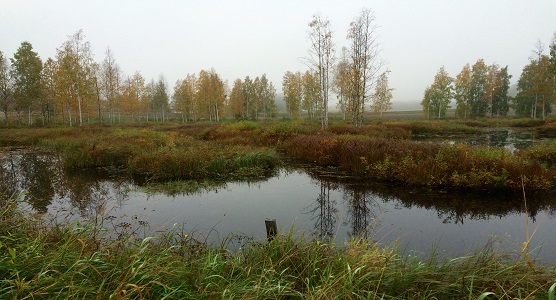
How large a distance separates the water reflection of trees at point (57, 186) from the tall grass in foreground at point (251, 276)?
3.12 meters

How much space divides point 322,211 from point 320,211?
0.16 feet

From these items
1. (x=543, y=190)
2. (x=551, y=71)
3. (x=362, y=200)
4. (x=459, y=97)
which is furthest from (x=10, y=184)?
(x=459, y=97)

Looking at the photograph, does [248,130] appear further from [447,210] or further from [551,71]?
[551,71]

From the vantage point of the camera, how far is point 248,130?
21297 mm

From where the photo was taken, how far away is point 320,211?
22.2 ft

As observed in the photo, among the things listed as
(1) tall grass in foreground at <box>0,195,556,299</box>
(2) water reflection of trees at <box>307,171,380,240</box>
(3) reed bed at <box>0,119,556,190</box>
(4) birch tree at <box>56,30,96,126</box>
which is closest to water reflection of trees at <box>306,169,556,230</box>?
(2) water reflection of trees at <box>307,171,380,240</box>

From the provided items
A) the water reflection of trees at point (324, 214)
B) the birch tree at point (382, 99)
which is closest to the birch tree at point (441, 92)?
the birch tree at point (382, 99)

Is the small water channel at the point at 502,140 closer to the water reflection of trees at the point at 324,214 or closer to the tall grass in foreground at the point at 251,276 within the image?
the water reflection of trees at the point at 324,214

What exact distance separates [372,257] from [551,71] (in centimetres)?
4623

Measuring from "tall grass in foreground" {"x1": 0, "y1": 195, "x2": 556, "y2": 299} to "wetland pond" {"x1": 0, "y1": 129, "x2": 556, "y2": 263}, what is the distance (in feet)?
2.75

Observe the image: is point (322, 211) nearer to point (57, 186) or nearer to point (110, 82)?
point (57, 186)

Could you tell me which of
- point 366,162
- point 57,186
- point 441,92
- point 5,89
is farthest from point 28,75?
point 441,92

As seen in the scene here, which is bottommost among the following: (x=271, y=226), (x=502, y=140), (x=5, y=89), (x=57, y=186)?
(x=57, y=186)

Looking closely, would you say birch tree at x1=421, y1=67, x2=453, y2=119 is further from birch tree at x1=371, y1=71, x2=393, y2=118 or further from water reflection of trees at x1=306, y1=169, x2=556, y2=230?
water reflection of trees at x1=306, y1=169, x2=556, y2=230
